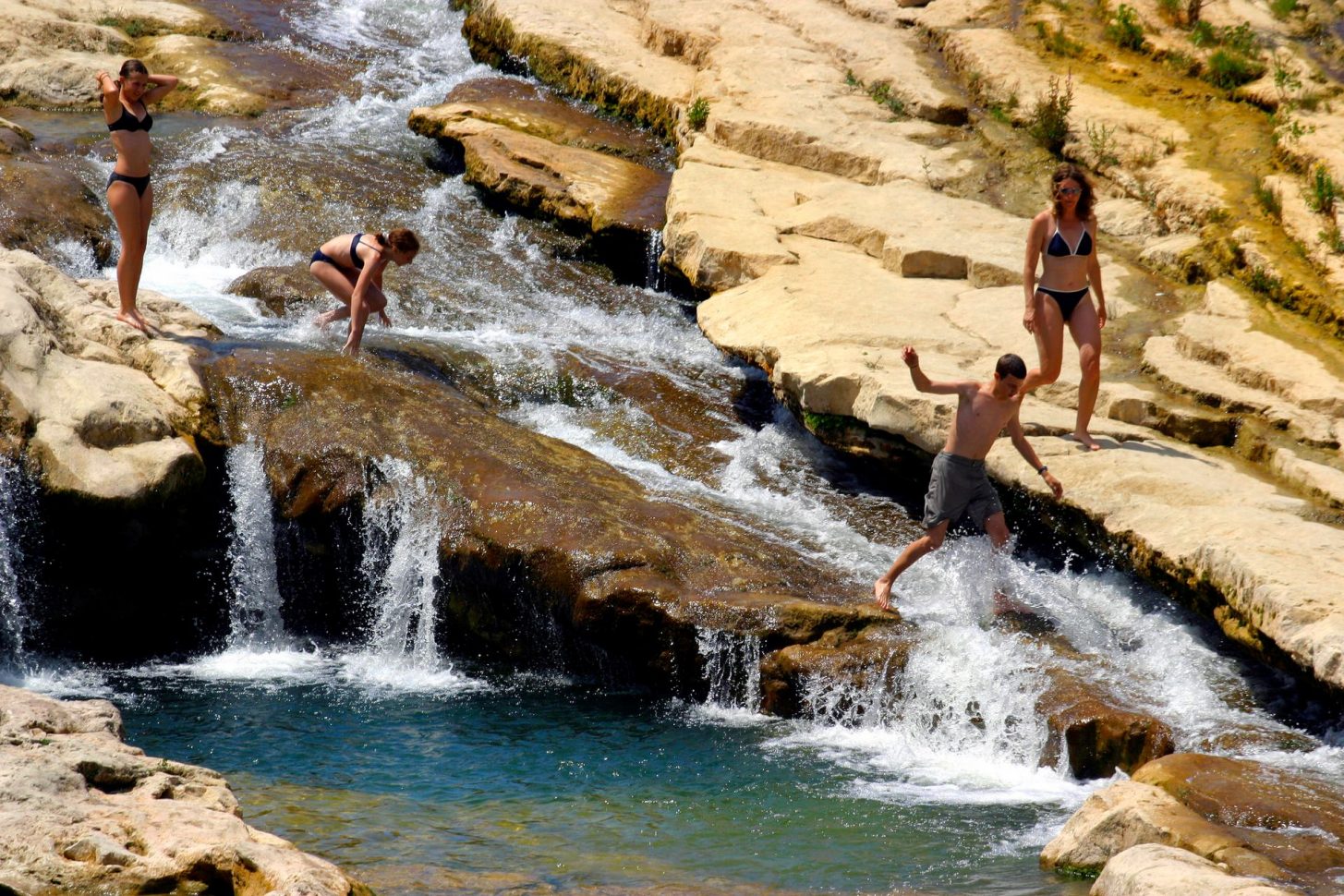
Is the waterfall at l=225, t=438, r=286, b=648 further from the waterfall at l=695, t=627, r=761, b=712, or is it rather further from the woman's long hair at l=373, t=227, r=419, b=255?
the waterfall at l=695, t=627, r=761, b=712

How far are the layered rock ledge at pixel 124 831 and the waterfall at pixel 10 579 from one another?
3.35 m

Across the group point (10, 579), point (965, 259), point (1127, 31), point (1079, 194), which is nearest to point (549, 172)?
point (965, 259)

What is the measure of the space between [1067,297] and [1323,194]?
3.61 m

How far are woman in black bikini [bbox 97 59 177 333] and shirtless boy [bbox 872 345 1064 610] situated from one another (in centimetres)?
503

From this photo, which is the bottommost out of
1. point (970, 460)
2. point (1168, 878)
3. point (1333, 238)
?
point (1168, 878)

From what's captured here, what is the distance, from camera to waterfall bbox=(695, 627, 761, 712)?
304 inches

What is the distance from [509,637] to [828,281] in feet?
13.2

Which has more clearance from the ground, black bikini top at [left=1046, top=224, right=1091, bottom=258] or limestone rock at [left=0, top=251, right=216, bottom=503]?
black bikini top at [left=1046, top=224, right=1091, bottom=258]

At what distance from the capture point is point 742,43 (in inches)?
635

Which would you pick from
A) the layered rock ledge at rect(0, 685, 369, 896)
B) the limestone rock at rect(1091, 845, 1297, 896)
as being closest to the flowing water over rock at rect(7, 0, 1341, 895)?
the limestone rock at rect(1091, 845, 1297, 896)

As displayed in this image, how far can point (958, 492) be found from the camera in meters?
7.75

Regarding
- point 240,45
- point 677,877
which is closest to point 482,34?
point 240,45

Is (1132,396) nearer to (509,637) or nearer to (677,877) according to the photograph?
(509,637)

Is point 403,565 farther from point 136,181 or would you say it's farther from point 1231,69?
point 1231,69
